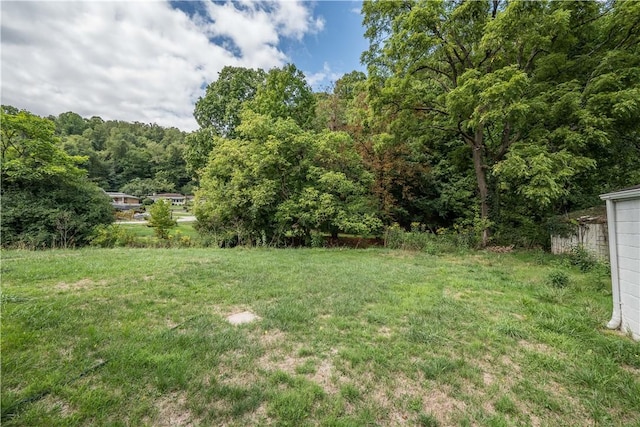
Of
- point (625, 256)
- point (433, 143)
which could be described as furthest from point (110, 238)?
point (625, 256)

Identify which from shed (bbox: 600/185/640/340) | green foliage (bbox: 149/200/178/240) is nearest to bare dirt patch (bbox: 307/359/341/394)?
shed (bbox: 600/185/640/340)

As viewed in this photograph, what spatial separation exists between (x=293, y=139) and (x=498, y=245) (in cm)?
801

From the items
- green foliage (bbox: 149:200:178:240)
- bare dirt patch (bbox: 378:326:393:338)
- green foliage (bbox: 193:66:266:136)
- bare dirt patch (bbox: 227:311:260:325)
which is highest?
green foliage (bbox: 193:66:266:136)

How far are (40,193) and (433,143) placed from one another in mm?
17114

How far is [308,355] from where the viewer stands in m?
2.62

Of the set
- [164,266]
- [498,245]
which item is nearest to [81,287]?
[164,266]

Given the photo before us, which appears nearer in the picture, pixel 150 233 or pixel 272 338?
pixel 272 338

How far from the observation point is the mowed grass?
1877mm

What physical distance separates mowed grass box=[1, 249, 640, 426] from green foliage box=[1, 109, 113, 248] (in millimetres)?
8459

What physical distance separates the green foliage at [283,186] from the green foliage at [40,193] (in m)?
5.49

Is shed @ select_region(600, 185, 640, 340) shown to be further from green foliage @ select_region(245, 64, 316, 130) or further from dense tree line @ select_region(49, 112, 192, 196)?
dense tree line @ select_region(49, 112, 192, 196)

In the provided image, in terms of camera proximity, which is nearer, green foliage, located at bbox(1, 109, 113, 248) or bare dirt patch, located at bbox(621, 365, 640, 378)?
bare dirt patch, located at bbox(621, 365, 640, 378)

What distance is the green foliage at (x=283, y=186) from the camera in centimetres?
1005

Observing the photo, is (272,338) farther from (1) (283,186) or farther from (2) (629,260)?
(1) (283,186)
